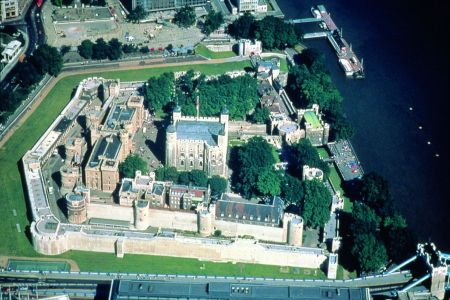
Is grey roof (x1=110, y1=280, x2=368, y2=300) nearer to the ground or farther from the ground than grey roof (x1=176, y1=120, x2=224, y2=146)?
nearer to the ground

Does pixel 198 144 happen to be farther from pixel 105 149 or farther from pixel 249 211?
pixel 249 211

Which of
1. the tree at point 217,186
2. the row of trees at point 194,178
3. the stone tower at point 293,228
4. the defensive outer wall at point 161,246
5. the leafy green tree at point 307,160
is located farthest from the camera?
the leafy green tree at point 307,160

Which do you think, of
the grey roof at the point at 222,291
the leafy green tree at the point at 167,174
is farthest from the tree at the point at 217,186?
the grey roof at the point at 222,291

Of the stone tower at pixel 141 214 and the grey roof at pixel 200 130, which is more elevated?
the grey roof at pixel 200 130

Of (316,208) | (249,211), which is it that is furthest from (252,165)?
(316,208)

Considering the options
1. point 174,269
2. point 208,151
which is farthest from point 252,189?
point 174,269

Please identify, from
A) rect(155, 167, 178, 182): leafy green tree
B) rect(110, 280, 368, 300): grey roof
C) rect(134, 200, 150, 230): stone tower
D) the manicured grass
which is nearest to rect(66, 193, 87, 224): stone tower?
the manicured grass

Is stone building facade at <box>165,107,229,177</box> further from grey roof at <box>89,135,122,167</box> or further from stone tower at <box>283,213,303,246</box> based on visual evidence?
stone tower at <box>283,213,303,246</box>

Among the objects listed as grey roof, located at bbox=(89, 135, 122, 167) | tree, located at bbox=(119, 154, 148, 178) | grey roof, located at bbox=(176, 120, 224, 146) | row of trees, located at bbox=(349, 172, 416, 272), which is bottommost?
row of trees, located at bbox=(349, 172, 416, 272)

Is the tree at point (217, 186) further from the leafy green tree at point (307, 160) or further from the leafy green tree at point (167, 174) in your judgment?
the leafy green tree at point (307, 160)
